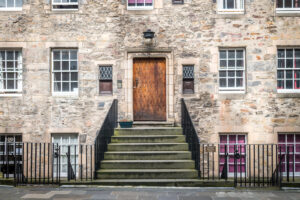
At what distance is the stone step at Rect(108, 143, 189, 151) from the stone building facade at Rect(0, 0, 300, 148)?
1.93 m

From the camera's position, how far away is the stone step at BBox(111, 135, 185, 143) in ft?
34.8

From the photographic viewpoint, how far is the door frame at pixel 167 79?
479 inches

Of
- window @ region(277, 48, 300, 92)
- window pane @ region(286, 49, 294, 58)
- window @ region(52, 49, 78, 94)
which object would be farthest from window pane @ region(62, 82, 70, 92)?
window pane @ region(286, 49, 294, 58)

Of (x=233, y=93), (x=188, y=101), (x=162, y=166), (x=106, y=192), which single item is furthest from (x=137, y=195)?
(x=233, y=93)

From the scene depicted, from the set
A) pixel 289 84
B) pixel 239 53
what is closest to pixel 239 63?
pixel 239 53

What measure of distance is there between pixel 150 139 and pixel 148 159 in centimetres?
80

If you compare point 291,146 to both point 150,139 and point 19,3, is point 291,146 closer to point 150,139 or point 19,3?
point 150,139

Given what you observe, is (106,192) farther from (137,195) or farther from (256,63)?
(256,63)

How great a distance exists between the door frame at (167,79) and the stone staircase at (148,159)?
1.09 meters

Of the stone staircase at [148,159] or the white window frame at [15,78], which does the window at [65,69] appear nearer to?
the white window frame at [15,78]

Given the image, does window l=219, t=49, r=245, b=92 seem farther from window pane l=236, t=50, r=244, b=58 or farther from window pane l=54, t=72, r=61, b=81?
window pane l=54, t=72, r=61, b=81

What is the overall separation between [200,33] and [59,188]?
6.82 meters

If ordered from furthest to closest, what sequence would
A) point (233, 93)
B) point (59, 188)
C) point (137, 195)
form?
point (233, 93), point (59, 188), point (137, 195)

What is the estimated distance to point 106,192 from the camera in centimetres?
855
